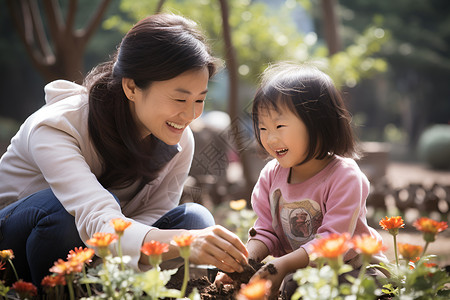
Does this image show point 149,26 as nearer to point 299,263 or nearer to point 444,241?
point 299,263

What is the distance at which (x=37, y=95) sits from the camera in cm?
1566

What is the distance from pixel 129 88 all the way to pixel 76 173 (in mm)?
389

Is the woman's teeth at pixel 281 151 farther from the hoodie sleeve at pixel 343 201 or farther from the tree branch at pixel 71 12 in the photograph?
the tree branch at pixel 71 12

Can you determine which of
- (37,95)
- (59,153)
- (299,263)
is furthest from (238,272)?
(37,95)

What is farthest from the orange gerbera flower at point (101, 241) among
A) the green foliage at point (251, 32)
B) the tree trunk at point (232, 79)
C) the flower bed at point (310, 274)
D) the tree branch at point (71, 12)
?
the green foliage at point (251, 32)

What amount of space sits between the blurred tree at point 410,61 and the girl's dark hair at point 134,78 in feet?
40.9

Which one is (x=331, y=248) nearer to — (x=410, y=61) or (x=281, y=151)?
(x=281, y=151)

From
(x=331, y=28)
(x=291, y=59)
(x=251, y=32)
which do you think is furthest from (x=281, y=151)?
(x=251, y=32)

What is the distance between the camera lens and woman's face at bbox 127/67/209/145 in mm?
1674

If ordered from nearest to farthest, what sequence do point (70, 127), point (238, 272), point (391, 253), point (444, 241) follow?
1. point (238, 272)
2. point (70, 127)
3. point (391, 253)
4. point (444, 241)

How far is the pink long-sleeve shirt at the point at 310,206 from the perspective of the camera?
4.95 ft

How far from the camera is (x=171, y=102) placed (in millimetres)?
1679

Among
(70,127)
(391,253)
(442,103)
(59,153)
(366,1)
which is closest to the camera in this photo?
(59,153)

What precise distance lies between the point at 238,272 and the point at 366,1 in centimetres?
1429
